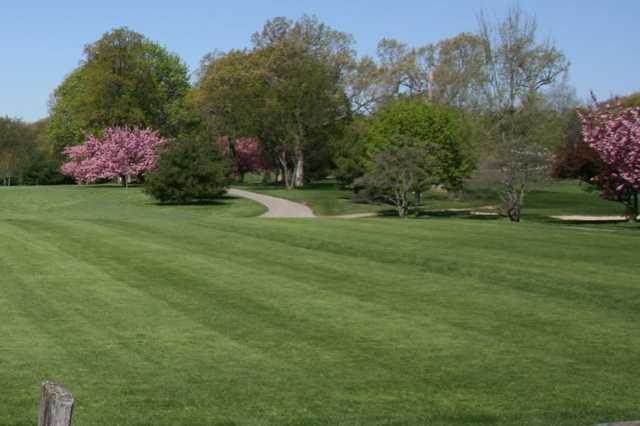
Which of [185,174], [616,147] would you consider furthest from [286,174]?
[616,147]

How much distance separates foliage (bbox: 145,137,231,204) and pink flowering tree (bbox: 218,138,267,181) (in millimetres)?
30689

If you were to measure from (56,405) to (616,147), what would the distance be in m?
39.0

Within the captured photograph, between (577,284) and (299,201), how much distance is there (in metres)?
49.1

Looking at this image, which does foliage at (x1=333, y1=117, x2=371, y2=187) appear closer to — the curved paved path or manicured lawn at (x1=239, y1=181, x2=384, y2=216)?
manicured lawn at (x1=239, y1=181, x2=384, y2=216)

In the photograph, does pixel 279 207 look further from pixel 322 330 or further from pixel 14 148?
pixel 14 148

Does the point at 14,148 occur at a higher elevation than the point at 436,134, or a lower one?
lower

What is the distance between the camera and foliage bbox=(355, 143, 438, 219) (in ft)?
167

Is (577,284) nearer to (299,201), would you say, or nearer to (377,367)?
(377,367)

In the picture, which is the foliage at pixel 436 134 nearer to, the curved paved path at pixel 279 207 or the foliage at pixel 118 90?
the curved paved path at pixel 279 207

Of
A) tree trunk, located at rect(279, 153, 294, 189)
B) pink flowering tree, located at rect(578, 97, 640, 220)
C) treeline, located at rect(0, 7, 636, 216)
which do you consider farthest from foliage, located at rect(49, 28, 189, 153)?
pink flowering tree, located at rect(578, 97, 640, 220)

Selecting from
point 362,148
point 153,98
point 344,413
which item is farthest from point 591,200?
point 344,413

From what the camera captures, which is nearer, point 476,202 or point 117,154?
point 476,202

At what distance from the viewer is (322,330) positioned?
12.6 metres

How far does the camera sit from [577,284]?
55.7ft
